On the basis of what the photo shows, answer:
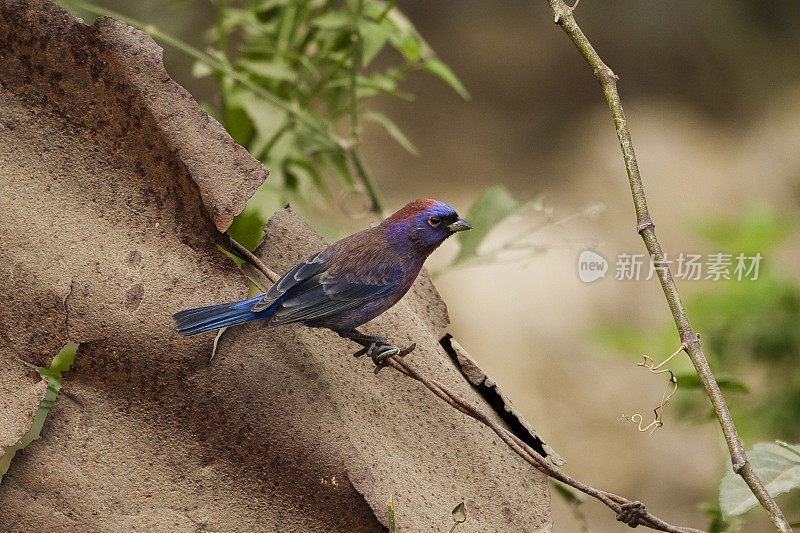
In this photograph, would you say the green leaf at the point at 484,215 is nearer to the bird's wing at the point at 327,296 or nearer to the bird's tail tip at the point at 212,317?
the bird's wing at the point at 327,296

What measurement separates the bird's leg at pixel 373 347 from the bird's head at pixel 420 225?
18 centimetres

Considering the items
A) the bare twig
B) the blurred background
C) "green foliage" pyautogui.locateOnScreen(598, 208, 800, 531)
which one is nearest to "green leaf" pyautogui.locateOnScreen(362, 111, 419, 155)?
the blurred background

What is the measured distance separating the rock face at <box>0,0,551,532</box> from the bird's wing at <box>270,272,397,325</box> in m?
0.07

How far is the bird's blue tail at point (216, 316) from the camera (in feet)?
4.22

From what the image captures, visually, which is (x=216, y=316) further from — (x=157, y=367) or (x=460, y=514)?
(x=460, y=514)

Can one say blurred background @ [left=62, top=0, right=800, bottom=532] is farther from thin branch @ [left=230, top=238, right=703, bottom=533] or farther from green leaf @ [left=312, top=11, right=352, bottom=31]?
thin branch @ [left=230, top=238, right=703, bottom=533]

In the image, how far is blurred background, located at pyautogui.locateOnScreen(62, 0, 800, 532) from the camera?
350cm

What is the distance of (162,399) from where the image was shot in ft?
4.37

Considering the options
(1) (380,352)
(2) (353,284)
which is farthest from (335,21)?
(1) (380,352)

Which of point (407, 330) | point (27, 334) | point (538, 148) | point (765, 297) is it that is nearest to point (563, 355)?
point (538, 148)

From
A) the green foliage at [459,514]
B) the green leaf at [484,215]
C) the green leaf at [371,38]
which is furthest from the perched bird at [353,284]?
the green leaf at [371,38]

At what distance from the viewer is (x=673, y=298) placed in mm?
1411

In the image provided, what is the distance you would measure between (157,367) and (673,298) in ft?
2.80

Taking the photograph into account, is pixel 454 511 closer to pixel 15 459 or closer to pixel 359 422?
pixel 359 422
